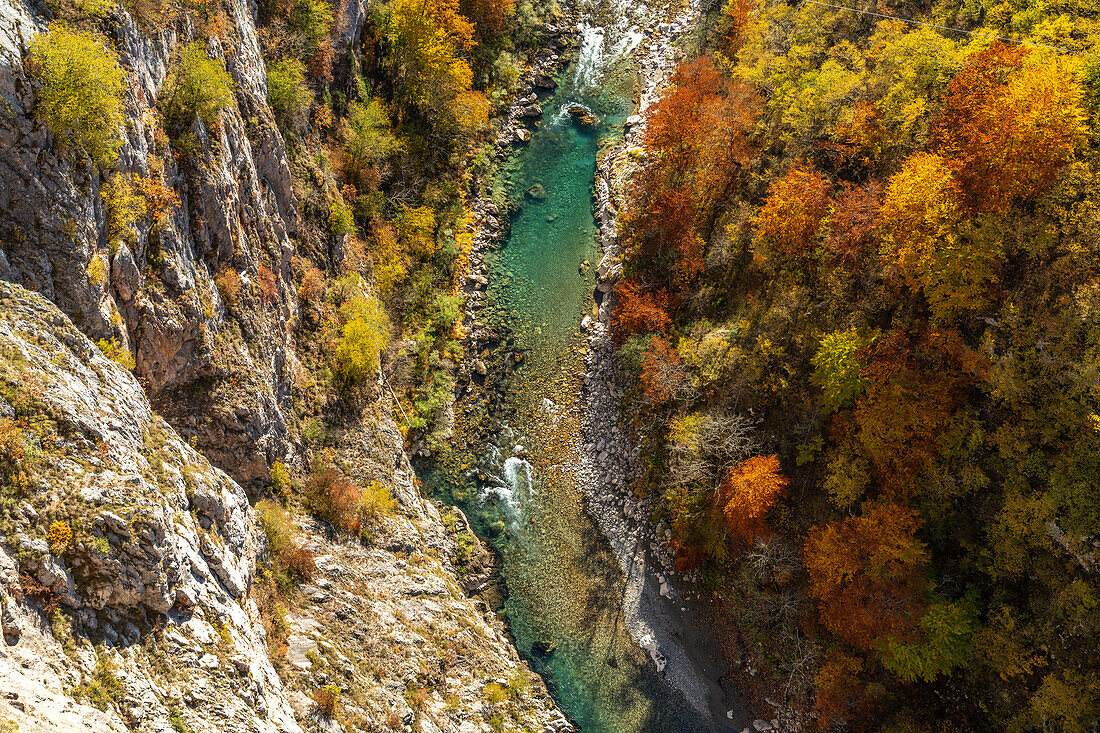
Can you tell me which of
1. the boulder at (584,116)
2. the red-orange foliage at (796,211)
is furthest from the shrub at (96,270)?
the boulder at (584,116)

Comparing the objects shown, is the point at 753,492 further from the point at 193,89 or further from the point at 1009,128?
the point at 193,89

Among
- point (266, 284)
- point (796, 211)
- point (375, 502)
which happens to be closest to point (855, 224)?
point (796, 211)

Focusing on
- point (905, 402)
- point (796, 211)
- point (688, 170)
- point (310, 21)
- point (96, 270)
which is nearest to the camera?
point (96, 270)

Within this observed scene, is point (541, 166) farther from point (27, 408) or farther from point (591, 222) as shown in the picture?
point (27, 408)

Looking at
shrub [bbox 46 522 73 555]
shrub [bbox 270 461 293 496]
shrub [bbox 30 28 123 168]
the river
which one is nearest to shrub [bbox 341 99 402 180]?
the river

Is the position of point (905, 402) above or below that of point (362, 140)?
below

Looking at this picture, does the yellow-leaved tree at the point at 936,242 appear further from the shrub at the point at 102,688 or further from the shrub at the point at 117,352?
the shrub at the point at 102,688
